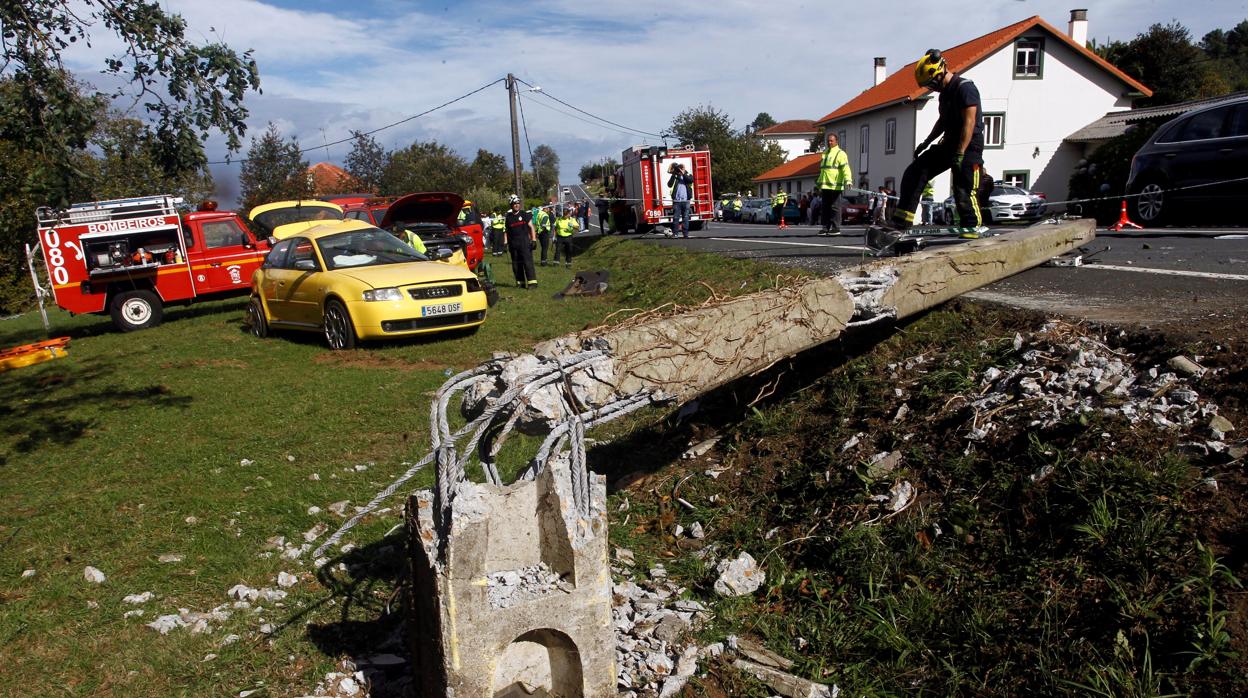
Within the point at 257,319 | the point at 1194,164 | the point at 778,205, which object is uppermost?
the point at 1194,164

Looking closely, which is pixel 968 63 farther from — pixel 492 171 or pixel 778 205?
pixel 492 171

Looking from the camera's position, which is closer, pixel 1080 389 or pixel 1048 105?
pixel 1080 389

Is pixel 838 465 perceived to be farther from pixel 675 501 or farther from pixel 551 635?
pixel 551 635

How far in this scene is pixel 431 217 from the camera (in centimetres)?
1739

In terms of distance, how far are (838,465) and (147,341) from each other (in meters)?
11.9

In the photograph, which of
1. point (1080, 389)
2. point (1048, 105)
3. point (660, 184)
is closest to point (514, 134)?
point (660, 184)

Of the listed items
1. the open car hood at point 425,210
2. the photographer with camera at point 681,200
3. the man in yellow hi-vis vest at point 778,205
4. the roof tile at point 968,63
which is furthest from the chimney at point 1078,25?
the open car hood at point 425,210

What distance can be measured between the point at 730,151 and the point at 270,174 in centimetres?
4551

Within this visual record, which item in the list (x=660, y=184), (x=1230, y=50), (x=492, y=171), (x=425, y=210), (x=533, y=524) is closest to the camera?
(x=533, y=524)

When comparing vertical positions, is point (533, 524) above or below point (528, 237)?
below

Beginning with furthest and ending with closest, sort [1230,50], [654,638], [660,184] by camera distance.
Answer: [1230,50] → [660,184] → [654,638]

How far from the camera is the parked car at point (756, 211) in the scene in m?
42.2

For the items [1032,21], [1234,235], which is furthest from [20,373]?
[1032,21]

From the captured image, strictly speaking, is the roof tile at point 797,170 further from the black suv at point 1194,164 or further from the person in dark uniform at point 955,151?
the person in dark uniform at point 955,151
